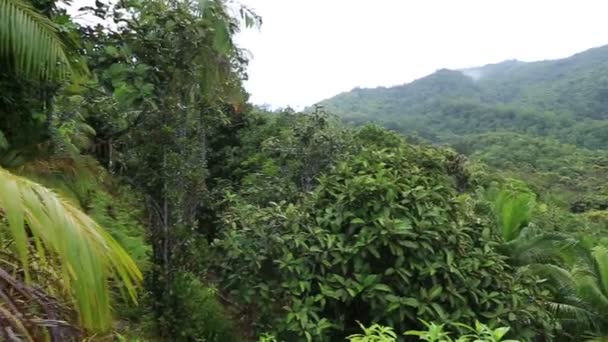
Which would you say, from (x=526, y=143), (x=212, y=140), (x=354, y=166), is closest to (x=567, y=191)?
(x=526, y=143)

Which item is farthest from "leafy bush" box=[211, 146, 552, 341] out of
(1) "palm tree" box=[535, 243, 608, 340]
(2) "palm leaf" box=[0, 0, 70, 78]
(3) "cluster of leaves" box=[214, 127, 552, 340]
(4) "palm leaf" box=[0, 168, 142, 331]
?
(1) "palm tree" box=[535, 243, 608, 340]

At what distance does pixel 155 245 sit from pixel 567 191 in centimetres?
3045

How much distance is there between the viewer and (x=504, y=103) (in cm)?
7212

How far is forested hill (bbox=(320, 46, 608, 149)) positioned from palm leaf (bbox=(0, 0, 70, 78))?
147ft

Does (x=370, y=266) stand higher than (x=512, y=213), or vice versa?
(x=370, y=266)

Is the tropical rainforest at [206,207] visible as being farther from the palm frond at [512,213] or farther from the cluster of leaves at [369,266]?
the palm frond at [512,213]

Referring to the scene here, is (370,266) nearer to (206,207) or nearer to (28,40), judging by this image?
(206,207)

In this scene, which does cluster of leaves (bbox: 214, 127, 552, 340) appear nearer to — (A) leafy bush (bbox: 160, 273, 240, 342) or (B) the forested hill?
(A) leafy bush (bbox: 160, 273, 240, 342)

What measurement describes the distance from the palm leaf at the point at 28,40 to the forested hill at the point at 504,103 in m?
44.8

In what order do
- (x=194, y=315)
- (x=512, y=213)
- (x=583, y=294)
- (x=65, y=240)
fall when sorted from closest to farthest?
(x=65, y=240) < (x=194, y=315) < (x=583, y=294) < (x=512, y=213)

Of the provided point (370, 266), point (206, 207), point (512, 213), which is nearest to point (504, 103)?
point (512, 213)

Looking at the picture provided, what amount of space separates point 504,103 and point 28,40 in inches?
2912

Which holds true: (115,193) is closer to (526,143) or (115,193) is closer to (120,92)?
(120,92)

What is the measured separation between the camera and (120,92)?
4648mm
